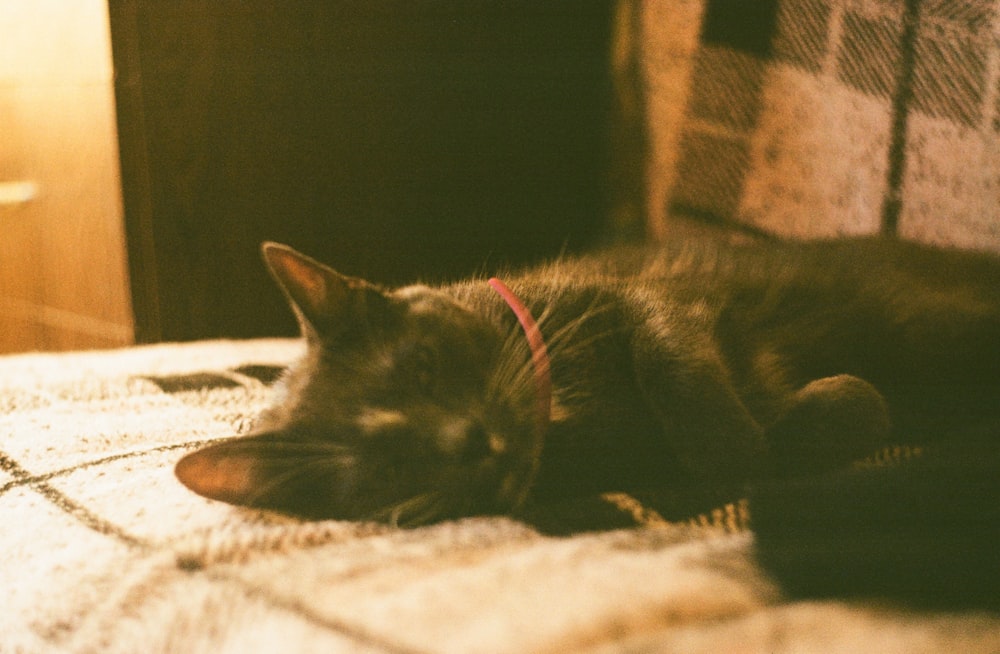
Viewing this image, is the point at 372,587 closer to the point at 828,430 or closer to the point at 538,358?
the point at 538,358

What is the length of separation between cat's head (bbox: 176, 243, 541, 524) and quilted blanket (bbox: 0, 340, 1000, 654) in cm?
4

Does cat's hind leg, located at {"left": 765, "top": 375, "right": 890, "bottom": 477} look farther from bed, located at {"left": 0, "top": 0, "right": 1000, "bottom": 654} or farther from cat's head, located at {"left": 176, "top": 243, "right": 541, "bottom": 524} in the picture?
cat's head, located at {"left": 176, "top": 243, "right": 541, "bottom": 524}

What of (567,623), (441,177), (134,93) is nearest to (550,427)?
(567,623)

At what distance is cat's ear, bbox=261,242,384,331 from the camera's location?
843mm

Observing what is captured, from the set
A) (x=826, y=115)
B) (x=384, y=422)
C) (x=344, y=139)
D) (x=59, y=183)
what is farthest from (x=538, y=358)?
(x=59, y=183)

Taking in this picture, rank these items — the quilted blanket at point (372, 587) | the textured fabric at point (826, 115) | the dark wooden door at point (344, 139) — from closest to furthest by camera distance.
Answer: the quilted blanket at point (372, 587) < the textured fabric at point (826, 115) < the dark wooden door at point (344, 139)

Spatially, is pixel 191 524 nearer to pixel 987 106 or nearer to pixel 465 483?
pixel 465 483

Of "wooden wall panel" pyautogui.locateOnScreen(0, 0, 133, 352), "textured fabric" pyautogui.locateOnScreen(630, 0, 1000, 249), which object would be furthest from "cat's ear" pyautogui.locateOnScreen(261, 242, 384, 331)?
"wooden wall panel" pyautogui.locateOnScreen(0, 0, 133, 352)

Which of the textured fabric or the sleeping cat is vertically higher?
the textured fabric

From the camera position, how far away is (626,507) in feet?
2.49

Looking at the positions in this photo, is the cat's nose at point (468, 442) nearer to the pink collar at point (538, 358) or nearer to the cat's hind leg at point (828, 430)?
the pink collar at point (538, 358)

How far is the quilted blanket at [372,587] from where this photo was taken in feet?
1.72

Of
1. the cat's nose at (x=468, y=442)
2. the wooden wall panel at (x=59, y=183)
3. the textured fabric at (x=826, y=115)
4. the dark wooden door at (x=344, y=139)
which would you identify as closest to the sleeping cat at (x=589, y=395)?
the cat's nose at (x=468, y=442)

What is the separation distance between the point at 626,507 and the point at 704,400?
0.16 metres
